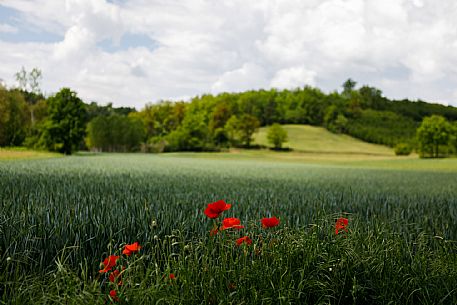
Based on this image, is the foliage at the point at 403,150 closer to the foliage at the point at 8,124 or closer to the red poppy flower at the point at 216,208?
the foliage at the point at 8,124

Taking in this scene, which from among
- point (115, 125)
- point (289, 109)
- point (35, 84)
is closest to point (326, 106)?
point (289, 109)

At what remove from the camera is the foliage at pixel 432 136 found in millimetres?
58781

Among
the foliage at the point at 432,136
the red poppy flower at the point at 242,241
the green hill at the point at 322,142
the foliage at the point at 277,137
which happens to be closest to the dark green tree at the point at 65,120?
the foliage at the point at 277,137

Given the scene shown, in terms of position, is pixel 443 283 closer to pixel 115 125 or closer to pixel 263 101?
pixel 115 125

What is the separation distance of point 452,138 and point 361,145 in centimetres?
2096

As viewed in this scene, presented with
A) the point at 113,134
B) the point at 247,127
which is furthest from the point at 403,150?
the point at 113,134

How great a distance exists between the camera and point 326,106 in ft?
307

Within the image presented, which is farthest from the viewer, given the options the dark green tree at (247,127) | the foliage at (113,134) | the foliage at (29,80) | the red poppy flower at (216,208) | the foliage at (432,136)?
the dark green tree at (247,127)

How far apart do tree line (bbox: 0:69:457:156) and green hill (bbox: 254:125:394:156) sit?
3.02 m

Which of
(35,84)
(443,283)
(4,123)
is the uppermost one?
(35,84)

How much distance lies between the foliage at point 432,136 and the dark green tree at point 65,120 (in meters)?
50.2

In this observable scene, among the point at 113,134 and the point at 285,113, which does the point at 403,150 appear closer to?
the point at 285,113

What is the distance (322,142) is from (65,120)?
51.6 meters

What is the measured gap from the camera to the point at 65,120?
4169 centimetres
